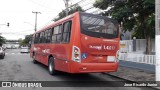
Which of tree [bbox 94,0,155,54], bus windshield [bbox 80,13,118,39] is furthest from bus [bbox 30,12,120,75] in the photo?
tree [bbox 94,0,155,54]

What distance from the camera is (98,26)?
9602mm

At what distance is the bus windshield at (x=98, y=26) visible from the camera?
30.4 ft

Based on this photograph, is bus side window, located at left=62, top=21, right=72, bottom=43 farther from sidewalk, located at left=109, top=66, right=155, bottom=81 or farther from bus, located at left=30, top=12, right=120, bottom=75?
sidewalk, located at left=109, top=66, right=155, bottom=81

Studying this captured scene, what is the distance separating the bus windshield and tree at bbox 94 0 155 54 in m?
4.00

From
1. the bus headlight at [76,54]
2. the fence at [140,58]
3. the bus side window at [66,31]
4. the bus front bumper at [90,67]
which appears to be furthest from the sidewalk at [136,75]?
the bus side window at [66,31]

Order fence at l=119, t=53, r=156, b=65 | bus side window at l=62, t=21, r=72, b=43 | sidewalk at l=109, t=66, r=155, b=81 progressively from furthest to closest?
fence at l=119, t=53, r=156, b=65 → sidewalk at l=109, t=66, r=155, b=81 → bus side window at l=62, t=21, r=72, b=43

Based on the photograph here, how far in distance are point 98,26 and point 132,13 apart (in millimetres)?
5608

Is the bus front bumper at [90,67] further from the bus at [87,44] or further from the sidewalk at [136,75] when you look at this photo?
the sidewalk at [136,75]

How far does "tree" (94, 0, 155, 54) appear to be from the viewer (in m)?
14.1

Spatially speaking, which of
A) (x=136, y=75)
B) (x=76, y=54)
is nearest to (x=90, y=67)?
(x=76, y=54)

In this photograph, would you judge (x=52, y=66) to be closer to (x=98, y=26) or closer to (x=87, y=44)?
(x=87, y=44)

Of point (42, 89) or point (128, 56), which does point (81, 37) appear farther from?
point (128, 56)

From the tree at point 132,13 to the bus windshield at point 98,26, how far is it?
400cm

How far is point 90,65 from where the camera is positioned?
913 cm
